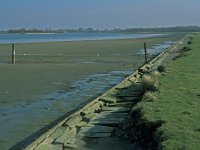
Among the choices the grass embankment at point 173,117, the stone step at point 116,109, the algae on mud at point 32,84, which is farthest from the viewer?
the stone step at point 116,109

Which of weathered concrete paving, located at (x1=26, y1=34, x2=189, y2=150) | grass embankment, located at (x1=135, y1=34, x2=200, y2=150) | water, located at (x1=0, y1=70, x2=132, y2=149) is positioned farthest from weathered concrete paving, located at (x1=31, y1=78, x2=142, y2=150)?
water, located at (x1=0, y1=70, x2=132, y2=149)

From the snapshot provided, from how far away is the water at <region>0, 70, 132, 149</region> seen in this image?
38.0 feet

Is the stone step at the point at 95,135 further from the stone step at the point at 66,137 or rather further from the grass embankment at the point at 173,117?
the grass embankment at the point at 173,117

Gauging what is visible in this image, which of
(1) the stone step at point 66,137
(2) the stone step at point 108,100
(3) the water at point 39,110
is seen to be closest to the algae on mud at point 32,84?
(3) the water at point 39,110

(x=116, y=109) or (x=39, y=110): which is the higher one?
(x=116, y=109)

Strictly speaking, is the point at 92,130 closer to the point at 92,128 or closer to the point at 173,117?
the point at 92,128

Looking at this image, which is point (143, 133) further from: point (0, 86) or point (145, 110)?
point (0, 86)

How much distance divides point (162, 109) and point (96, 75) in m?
A: 14.9

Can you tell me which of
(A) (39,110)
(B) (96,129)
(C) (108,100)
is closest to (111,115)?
(B) (96,129)

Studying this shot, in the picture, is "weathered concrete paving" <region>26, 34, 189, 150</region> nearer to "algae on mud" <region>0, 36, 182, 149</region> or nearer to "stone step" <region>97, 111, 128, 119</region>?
"stone step" <region>97, 111, 128, 119</region>

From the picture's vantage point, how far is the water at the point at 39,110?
1157 centimetres

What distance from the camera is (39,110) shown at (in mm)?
14734

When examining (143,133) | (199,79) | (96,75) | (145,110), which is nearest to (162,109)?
(145,110)

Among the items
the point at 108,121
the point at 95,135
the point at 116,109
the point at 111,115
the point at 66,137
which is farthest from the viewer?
the point at 116,109
